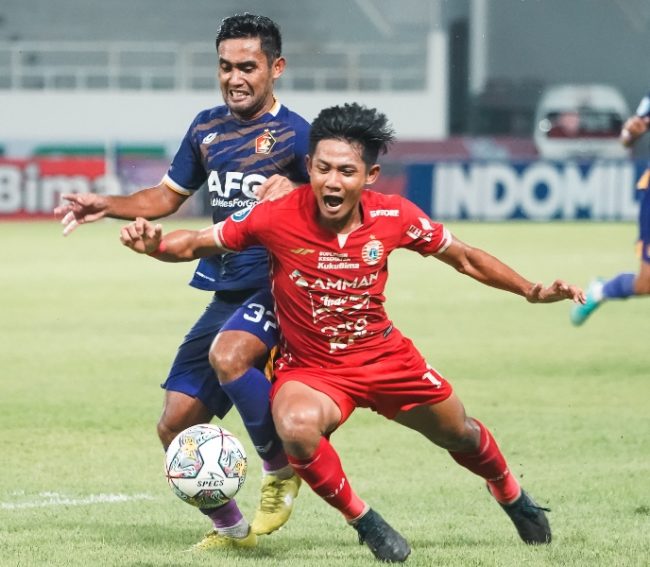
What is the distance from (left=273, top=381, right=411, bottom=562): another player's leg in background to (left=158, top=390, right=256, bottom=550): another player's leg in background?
1.85ft

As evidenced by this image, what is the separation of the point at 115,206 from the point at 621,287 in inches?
237

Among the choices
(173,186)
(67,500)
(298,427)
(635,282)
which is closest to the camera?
(298,427)

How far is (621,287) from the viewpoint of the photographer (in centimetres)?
1094

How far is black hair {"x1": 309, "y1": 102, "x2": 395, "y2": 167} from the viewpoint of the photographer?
528 centimetres

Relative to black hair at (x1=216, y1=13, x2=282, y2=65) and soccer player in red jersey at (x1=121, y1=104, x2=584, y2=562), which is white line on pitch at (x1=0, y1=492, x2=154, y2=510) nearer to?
soccer player in red jersey at (x1=121, y1=104, x2=584, y2=562)

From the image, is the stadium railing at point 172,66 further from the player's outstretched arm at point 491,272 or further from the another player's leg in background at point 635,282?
the player's outstretched arm at point 491,272

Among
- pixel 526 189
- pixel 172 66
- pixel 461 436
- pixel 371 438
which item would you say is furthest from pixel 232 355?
pixel 172 66

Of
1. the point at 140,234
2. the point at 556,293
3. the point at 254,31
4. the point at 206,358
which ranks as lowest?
the point at 206,358

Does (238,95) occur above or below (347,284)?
above

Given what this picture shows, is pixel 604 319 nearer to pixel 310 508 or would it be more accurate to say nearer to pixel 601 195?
pixel 310 508

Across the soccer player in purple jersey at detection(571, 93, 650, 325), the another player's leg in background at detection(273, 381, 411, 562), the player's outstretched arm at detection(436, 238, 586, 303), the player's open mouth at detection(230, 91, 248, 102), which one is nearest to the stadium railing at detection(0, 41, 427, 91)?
the soccer player in purple jersey at detection(571, 93, 650, 325)

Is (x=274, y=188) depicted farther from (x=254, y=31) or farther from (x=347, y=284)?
(x=254, y=31)

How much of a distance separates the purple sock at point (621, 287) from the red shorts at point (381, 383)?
5.74 metres

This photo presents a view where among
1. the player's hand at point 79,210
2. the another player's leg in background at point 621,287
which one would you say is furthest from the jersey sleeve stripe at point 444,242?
the another player's leg in background at point 621,287
